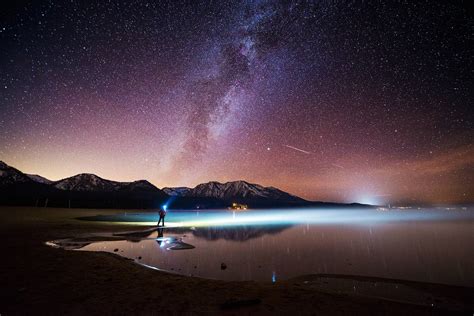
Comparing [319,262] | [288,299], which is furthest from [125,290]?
[319,262]

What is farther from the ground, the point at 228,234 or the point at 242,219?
the point at 242,219

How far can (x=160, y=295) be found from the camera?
8.77 m

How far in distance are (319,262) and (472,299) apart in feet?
25.5

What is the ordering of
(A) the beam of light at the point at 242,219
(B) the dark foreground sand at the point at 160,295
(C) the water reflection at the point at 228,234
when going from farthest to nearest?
1. (A) the beam of light at the point at 242,219
2. (C) the water reflection at the point at 228,234
3. (B) the dark foreground sand at the point at 160,295

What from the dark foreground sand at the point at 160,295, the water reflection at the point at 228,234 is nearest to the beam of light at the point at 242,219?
the water reflection at the point at 228,234

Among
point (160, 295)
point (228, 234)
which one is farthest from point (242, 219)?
point (160, 295)

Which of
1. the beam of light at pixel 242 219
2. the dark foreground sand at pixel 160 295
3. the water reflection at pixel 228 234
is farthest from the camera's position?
the beam of light at pixel 242 219

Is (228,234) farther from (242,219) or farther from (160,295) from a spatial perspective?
(242,219)

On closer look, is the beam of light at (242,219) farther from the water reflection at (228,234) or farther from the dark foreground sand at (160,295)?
the dark foreground sand at (160,295)

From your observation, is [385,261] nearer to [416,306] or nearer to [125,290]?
[416,306]

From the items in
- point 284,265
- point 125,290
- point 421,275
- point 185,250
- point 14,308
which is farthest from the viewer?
point 185,250

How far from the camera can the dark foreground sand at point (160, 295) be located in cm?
762

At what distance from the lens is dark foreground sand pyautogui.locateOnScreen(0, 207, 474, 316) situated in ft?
25.0

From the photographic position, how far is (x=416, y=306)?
8594mm
